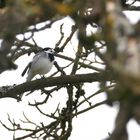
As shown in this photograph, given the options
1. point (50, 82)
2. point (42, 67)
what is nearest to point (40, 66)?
point (42, 67)

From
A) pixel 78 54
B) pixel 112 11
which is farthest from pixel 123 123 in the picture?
pixel 78 54

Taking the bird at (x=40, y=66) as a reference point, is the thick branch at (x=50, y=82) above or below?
below

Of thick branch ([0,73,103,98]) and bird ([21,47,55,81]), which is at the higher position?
bird ([21,47,55,81])

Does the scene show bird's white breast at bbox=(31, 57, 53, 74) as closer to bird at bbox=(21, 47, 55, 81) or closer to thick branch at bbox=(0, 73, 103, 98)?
bird at bbox=(21, 47, 55, 81)

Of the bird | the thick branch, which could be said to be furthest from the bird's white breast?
the thick branch

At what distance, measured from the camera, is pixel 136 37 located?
2.59ft

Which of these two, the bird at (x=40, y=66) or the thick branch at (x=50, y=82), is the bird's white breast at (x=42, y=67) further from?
the thick branch at (x=50, y=82)

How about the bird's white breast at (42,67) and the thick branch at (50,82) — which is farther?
the bird's white breast at (42,67)

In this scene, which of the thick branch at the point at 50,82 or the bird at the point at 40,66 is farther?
the bird at the point at 40,66

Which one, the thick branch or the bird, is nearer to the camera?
the thick branch

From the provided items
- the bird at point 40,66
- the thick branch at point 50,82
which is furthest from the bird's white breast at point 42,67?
the thick branch at point 50,82

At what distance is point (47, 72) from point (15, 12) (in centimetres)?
555

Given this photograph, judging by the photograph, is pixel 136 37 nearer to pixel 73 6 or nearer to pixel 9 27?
pixel 73 6

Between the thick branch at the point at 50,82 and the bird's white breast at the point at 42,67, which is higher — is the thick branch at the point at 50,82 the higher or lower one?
the lower one
